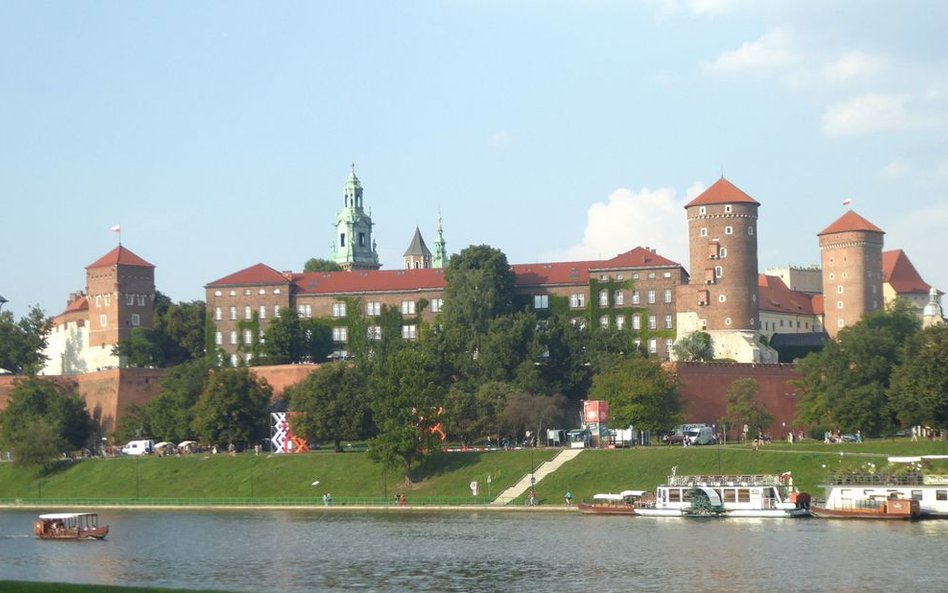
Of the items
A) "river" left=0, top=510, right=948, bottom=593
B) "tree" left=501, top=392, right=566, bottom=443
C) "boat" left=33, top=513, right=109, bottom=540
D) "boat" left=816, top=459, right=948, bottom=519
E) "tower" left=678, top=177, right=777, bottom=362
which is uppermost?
"tower" left=678, top=177, right=777, bottom=362

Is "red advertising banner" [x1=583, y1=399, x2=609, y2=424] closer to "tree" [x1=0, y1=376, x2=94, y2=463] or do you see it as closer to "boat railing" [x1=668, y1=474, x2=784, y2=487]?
"boat railing" [x1=668, y1=474, x2=784, y2=487]

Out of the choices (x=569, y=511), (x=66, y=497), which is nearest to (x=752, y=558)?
(x=569, y=511)

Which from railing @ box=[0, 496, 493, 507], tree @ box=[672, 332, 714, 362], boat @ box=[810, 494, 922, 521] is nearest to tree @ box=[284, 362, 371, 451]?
railing @ box=[0, 496, 493, 507]

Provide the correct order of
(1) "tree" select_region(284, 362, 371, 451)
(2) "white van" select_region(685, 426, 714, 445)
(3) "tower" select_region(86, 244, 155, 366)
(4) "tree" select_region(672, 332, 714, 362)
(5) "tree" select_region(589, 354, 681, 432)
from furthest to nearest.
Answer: (3) "tower" select_region(86, 244, 155, 366) < (4) "tree" select_region(672, 332, 714, 362) < (1) "tree" select_region(284, 362, 371, 451) < (2) "white van" select_region(685, 426, 714, 445) < (5) "tree" select_region(589, 354, 681, 432)

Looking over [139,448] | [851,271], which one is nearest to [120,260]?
[139,448]

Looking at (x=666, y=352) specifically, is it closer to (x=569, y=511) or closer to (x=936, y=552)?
(x=569, y=511)

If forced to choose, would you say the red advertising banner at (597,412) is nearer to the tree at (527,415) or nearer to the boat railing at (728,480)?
the tree at (527,415)

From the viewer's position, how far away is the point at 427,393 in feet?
269

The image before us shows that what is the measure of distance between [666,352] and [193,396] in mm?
30333

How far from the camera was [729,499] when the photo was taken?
6725cm

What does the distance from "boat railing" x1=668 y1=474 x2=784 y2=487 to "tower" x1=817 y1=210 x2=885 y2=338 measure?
177ft

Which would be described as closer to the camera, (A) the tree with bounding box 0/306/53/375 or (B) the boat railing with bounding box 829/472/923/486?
(B) the boat railing with bounding box 829/472/923/486

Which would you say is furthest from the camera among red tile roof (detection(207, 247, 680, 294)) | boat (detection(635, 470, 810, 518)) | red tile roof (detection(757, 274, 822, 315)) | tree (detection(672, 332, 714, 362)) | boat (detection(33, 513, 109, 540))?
red tile roof (detection(757, 274, 822, 315))

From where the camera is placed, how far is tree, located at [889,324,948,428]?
249 ft
